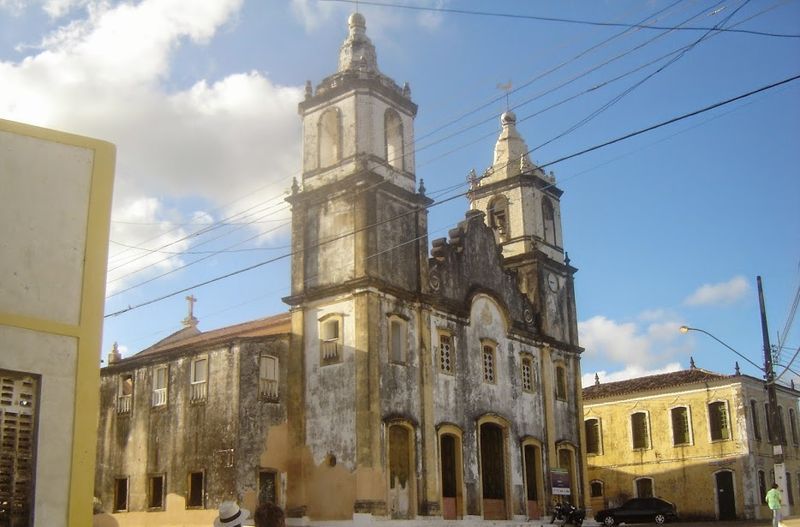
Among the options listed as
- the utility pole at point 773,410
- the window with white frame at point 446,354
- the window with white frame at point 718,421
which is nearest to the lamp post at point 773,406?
the utility pole at point 773,410

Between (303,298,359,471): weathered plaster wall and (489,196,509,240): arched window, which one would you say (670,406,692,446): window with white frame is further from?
(303,298,359,471): weathered plaster wall

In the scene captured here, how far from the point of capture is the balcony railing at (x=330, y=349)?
27.5 m

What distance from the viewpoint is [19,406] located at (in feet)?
39.2

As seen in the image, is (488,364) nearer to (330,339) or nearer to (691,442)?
(330,339)

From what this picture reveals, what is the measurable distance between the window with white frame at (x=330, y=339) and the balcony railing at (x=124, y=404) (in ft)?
25.4

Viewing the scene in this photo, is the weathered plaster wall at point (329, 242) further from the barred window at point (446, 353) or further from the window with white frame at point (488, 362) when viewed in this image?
the window with white frame at point (488, 362)

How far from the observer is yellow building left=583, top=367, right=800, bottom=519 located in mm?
39875

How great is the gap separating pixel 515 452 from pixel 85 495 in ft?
69.4

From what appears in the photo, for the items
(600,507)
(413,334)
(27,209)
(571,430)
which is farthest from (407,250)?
(600,507)

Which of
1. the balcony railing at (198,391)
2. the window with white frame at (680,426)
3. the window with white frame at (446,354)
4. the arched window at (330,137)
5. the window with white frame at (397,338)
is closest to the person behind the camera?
the window with white frame at (397,338)

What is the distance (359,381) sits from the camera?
86.8 feet

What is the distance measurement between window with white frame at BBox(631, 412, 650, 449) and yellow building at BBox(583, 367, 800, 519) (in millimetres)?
46

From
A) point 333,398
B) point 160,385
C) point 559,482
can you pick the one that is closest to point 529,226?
point 559,482

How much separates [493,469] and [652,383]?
15.4 m
